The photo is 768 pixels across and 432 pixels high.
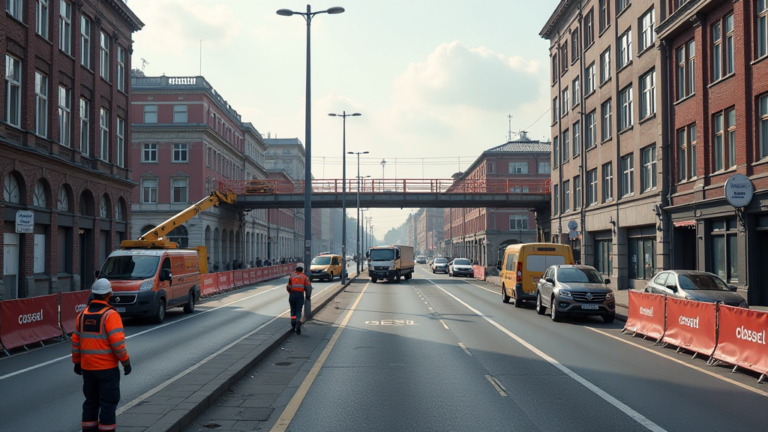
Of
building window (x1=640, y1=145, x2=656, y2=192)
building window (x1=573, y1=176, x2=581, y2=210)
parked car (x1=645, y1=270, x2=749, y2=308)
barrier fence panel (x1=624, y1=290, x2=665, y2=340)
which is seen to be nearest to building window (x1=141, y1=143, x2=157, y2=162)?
building window (x1=573, y1=176, x2=581, y2=210)

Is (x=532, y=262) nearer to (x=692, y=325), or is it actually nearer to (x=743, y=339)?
(x=692, y=325)

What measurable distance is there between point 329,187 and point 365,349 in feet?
126

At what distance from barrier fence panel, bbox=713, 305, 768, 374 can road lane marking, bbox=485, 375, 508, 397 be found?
13.3ft

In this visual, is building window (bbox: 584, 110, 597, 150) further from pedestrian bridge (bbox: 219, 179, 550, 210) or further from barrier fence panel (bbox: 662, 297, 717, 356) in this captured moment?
barrier fence panel (bbox: 662, 297, 717, 356)

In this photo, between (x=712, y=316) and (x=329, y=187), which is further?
(x=329, y=187)

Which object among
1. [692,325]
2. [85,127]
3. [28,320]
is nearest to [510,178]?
[85,127]

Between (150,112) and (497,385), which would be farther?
(150,112)

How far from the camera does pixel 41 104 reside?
27359mm

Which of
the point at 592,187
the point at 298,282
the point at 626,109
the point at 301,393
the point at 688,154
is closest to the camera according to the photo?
the point at 301,393

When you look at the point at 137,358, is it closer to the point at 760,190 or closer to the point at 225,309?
the point at 225,309

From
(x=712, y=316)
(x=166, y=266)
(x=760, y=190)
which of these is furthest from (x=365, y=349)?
(x=760, y=190)

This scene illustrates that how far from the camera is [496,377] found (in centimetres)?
1009

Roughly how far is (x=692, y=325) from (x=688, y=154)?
1583 centimetres

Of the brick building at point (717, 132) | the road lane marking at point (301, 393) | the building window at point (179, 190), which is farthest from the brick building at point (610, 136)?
the building window at point (179, 190)
